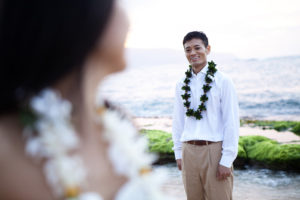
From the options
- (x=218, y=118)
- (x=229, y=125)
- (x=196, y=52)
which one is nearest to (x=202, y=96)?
(x=218, y=118)

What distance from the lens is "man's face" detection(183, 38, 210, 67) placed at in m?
3.40

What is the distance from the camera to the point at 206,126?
3.21 metres

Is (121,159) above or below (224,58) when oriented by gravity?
below

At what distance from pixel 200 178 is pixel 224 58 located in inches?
2688

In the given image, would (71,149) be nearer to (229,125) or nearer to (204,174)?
(229,125)

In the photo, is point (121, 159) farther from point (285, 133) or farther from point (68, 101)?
point (285, 133)

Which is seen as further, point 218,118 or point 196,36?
point 196,36

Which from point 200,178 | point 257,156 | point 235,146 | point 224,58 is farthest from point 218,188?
point 224,58

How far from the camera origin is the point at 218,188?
3.19 meters

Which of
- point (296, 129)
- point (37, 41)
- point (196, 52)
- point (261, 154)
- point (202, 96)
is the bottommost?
point (296, 129)

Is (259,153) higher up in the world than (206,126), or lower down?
lower down

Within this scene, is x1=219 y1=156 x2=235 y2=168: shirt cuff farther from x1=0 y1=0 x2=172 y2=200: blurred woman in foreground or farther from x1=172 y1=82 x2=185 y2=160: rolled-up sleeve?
x1=0 y1=0 x2=172 y2=200: blurred woman in foreground

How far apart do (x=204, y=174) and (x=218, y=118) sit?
0.64 metres

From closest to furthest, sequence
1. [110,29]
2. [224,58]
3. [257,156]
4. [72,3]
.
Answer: [72,3], [110,29], [257,156], [224,58]
